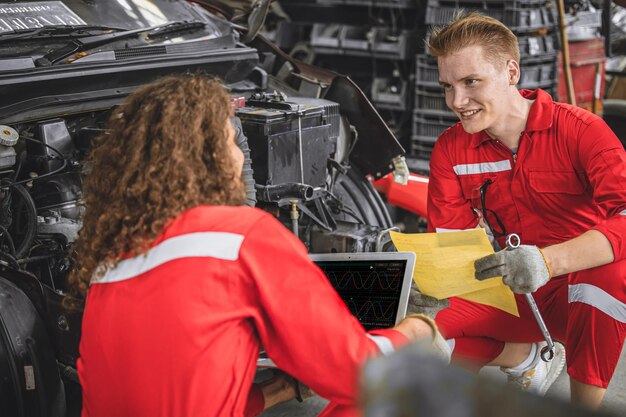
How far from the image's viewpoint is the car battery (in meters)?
3.16

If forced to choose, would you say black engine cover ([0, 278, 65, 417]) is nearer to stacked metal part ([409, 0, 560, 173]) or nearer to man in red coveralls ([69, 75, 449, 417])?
man in red coveralls ([69, 75, 449, 417])

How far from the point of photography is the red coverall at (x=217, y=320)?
59.0 inches

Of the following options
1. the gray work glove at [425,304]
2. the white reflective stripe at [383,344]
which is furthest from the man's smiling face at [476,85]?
the white reflective stripe at [383,344]

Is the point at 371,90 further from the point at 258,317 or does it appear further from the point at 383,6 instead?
the point at 258,317

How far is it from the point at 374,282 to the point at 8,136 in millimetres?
1292

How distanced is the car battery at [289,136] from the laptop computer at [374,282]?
0.88 meters

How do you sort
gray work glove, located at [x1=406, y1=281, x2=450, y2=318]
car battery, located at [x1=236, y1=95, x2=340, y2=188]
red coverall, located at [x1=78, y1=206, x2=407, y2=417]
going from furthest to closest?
car battery, located at [x1=236, y1=95, x2=340, y2=188] < gray work glove, located at [x1=406, y1=281, x2=450, y2=318] < red coverall, located at [x1=78, y1=206, x2=407, y2=417]

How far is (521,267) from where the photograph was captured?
7.41 ft

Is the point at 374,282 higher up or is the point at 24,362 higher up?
the point at 374,282

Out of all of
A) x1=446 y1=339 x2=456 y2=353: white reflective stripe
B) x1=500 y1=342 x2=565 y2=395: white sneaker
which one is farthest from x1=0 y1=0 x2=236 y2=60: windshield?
x1=500 y1=342 x2=565 y2=395: white sneaker

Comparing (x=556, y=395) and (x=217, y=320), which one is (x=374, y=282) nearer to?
(x=217, y=320)

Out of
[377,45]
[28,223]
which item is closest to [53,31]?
[28,223]

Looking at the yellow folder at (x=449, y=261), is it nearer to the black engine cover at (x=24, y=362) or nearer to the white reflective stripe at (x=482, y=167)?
the white reflective stripe at (x=482, y=167)

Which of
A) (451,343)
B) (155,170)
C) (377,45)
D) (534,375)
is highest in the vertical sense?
(155,170)
